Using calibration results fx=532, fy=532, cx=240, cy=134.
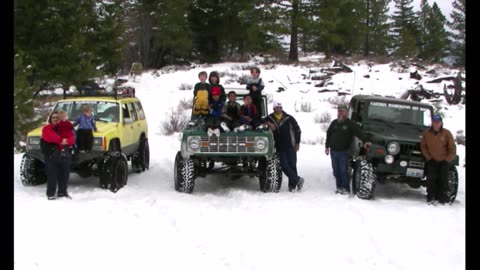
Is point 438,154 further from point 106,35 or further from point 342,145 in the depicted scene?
point 106,35

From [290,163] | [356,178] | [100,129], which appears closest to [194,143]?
[100,129]

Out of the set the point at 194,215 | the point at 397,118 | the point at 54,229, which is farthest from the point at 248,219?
the point at 397,118

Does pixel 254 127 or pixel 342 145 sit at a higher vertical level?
pixel 254 127

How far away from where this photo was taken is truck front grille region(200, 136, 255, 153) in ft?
32.0

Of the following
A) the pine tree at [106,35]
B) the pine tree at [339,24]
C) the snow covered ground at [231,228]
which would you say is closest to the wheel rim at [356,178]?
the snow covered ground at [231,228]

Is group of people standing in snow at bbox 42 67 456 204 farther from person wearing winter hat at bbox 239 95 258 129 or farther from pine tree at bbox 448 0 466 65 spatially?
pine tree at bbox 448 0 466 65

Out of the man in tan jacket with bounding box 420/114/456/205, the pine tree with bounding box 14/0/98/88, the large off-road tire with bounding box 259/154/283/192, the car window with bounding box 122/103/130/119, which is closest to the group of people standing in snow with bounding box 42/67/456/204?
the man in tan jacket with bounding box 420/114/456/205

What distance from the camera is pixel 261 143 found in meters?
9.73

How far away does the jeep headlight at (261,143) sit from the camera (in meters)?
9.73

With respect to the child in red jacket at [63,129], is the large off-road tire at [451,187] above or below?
below

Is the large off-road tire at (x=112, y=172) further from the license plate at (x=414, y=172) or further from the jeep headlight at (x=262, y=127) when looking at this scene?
the license plate at (x=414, y=172)

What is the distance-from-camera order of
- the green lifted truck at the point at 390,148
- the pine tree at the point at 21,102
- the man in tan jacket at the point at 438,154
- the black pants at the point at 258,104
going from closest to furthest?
the man in tan jacket at the point at 438,154 < the green lifted truck at the point at 390,148 < the black pants at the point at 258,104 < the pine tree at the point at 21,102

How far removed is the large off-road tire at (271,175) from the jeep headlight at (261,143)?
12.5 inches

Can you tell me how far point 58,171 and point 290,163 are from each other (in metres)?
4.33
